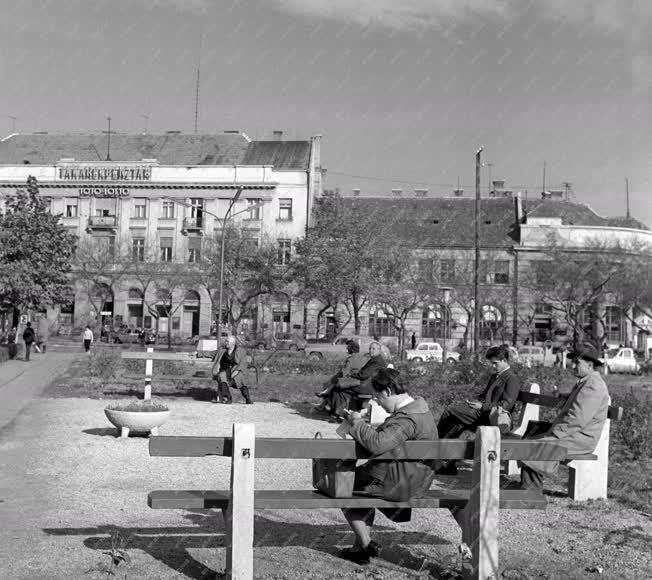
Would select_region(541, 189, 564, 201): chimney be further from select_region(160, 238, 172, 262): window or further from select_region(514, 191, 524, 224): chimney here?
select_region(160, 238, 172, 262): window

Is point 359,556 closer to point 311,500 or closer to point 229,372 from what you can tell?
point 311,500

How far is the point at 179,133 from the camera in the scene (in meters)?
71.6

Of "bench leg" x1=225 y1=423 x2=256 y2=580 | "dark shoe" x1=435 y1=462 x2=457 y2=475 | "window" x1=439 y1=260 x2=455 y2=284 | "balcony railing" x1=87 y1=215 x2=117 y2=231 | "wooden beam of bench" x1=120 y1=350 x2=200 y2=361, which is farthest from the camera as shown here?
"balcony railing" x1=87 y1=215 x2=117 y2=231

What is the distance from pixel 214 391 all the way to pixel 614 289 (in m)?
37.8

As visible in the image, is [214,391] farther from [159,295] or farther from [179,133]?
[179,133]

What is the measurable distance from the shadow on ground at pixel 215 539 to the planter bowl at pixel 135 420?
4412mm

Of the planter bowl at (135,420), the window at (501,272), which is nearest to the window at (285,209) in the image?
the window at (501,272)

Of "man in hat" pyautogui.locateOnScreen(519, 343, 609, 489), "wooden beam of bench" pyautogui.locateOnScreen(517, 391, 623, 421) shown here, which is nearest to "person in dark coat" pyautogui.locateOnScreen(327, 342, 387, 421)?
"wooden beam of bench" pyautogui.locateOnScreen(517, 391, 623, 421)

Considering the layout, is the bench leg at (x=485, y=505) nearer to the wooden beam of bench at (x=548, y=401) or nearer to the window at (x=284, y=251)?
the wooden beam of bench at (x=548, y=401)

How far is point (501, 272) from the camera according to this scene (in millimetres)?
60875

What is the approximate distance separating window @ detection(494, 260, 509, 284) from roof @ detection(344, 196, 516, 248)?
5.72 feet

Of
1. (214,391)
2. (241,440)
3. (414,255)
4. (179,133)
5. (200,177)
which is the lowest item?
(214,391)

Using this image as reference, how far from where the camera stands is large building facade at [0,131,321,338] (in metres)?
64.9

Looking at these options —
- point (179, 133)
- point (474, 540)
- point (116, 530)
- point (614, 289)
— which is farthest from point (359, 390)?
point (179, 133)
